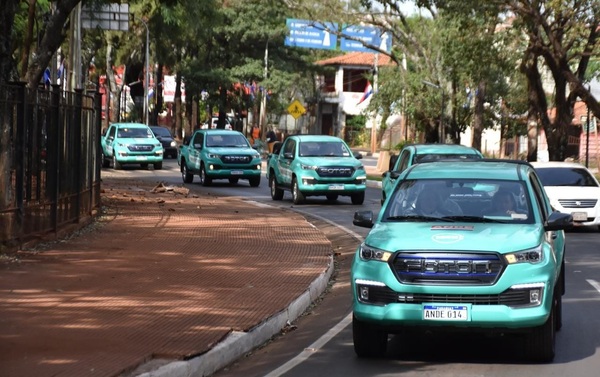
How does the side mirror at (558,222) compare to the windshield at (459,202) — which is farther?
the windshield at (459,202)

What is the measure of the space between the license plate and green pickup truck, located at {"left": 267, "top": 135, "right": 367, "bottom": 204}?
19.6m

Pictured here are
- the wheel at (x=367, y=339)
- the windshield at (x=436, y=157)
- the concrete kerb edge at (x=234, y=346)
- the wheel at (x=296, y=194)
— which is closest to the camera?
the concrete kerb edge at (x=234, y=346)

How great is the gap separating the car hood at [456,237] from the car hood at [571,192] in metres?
13.6

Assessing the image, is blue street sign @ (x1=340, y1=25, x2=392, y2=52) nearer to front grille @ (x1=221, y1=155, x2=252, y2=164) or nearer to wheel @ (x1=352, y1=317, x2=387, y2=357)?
front grille @ (x1=221, y1=155, x2=252, y2=164)

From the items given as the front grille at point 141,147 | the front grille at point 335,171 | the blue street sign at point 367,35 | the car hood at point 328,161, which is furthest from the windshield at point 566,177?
the blue street sign at point 367,35

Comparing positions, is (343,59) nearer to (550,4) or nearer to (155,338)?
(550,4)

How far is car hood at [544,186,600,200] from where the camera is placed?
23.2m

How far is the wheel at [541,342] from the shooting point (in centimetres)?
948

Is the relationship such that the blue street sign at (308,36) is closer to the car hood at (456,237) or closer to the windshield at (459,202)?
the windshield at (459,202)

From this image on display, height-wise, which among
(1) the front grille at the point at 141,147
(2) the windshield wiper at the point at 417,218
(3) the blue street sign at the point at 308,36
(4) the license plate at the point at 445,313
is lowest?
(1) the front grille at the point at 141,147

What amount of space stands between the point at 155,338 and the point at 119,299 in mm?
2242

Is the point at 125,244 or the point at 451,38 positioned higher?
the point at 451,38

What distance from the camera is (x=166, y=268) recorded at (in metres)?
15.1

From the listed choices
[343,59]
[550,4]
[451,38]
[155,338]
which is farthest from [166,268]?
[343,59]
